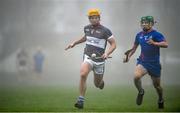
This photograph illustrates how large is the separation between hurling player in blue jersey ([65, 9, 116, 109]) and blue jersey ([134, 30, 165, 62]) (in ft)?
1.11

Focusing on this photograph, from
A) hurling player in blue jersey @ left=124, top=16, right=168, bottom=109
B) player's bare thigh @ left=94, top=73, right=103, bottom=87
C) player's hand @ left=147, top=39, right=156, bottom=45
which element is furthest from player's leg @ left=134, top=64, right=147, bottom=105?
player's bare thigh @ left=94, top=73, right=103, bottom=87

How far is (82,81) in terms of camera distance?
521 inches

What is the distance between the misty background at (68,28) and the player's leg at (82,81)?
112mm

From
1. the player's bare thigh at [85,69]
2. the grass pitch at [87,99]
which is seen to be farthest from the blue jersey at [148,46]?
the player's bare thigh at [85,69]

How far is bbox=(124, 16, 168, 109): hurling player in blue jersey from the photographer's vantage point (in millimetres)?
13148

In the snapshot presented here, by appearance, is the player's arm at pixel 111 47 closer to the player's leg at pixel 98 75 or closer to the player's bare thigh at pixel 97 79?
the player's leg at pixel 98 75

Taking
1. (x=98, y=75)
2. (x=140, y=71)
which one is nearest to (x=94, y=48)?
(x=98, y=75)

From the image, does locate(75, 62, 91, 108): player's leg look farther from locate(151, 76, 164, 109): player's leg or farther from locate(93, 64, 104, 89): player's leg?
locate(151, 76, 164, 109): player's leg

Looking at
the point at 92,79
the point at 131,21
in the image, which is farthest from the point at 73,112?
the point at 131,21

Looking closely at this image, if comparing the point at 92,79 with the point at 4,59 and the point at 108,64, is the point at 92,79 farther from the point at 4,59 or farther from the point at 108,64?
the point at 4,59

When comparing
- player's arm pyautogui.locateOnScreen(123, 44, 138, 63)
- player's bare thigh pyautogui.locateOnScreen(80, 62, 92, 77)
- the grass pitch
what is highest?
player's arm pyautogui.locateOnScreen(123, 44, 138, 63)

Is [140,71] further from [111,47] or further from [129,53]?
[111,47]

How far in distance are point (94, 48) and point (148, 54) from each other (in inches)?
26.9

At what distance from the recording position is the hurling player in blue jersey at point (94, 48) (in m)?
13.1
